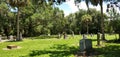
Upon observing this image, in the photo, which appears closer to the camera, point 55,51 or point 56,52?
point 56,52

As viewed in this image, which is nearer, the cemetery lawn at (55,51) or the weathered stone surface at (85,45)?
the weathered stone surface at (85,45)

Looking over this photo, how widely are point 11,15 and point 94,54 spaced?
48166mm

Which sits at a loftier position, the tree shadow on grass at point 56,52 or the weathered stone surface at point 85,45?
the weathered stone surface at point 85,45

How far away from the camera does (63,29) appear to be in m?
102

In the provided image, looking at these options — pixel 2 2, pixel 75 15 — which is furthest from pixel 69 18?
pixel 2 2

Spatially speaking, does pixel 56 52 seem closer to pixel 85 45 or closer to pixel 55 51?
pixel 55 51

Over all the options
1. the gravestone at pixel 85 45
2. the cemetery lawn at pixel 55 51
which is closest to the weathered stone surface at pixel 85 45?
the gravestone at pixel 85 45

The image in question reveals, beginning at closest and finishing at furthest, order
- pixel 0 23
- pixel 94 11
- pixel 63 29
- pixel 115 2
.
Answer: pixel 115 2
pixel 0 23
pixel 63 29
pixel 94 11

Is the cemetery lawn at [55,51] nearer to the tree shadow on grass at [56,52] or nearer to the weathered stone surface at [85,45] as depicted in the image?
the tree shadow on grass at [56,52]

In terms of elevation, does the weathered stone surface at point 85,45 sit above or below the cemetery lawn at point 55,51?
above

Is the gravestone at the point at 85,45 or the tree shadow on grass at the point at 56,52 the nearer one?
the gravestone at the point at 85,45

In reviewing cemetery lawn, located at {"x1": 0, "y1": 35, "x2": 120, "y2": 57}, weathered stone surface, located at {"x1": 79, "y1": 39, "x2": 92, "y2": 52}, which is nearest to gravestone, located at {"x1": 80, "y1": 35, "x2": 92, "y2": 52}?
weathered stone surface, located at {"x1": 79, "y1": 39, "x2": 92, "y2": 52}

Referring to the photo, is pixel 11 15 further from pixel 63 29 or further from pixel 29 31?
pixel 63 29

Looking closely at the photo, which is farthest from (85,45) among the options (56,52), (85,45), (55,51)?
(55,51)
